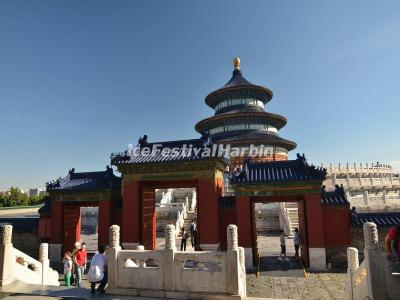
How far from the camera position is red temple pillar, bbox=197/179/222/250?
15539 mm

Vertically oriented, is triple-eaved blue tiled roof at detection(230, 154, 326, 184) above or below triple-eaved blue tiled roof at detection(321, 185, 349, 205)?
above

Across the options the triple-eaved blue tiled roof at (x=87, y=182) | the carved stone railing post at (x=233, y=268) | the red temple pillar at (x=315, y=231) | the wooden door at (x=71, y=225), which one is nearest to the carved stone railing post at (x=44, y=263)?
the triple-eaved blue tiled roof at (x=87, y=182)

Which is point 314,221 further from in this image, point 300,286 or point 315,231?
point 300,286

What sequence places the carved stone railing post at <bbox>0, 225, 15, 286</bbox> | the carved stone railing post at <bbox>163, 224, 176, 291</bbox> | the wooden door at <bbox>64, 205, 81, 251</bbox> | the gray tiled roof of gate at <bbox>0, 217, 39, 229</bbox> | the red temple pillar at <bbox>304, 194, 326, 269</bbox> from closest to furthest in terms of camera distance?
the carved stone railing post at <bbox>163, 224, 176, 291</bbox> < the carved stone railing post at <bbox>0, 225, 15, 286</bbox> < the red temple pillar at <bbox>304, 194, 326, 269</bbox> < the wooden door at <bbox>64, 205, 81, 251</bbox> < the gray tiled roof of gate at <bbox>0, 217, 39, 229</bbox>

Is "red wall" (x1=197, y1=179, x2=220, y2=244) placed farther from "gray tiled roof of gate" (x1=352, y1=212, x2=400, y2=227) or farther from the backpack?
the backpack

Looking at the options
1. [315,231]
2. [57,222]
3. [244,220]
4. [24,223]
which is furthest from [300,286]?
[24,223]

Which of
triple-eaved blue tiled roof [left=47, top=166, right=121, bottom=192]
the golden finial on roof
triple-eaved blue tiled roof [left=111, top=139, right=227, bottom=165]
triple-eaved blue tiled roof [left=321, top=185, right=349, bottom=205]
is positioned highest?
the golden finial on roof

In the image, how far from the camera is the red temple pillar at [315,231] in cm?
1495

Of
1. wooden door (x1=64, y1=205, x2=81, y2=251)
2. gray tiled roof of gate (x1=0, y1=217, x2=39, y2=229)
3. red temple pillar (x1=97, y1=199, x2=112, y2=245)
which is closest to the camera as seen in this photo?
red temple pillar (x1=97, y1=199, x2=112, y2=245)

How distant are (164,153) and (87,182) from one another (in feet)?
18.2

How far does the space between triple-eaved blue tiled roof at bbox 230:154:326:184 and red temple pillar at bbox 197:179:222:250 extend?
1229 millimetres

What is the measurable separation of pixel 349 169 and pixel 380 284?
32.9m

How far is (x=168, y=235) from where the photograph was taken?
895cm

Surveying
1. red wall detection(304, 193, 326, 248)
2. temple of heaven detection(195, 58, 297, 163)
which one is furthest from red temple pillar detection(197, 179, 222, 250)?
temple of heaven detection(195, 58, 297, 163)
